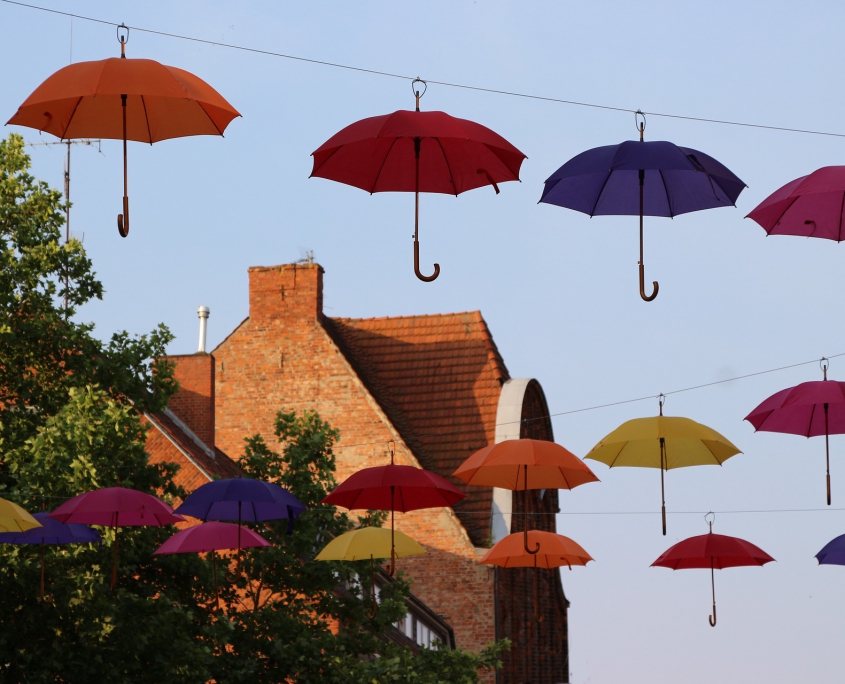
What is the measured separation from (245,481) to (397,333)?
65.9ft

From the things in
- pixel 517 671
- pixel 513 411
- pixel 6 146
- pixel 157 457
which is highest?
pixel 6 146

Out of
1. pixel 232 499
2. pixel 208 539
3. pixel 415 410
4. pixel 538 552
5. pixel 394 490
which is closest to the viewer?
pixel 232 499

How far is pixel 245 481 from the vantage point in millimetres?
16078

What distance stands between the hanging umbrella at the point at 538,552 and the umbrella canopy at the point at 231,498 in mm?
2981

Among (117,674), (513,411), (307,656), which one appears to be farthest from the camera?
(513,411)

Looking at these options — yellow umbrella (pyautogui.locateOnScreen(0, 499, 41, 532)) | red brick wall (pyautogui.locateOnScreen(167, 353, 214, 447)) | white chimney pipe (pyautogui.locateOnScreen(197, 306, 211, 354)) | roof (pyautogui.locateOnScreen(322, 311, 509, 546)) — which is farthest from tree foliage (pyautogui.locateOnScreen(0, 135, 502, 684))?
white chimney pipe (pyautogui.locateOnScreen(197, 306, 211, 354))

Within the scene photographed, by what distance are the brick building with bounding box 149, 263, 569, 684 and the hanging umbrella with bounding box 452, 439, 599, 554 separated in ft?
41.3

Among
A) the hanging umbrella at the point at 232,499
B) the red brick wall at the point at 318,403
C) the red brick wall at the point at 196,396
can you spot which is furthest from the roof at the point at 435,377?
the hanging umbrella at the point at 232,499

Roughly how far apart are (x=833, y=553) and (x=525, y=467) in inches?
144

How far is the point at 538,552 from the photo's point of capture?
723 inches

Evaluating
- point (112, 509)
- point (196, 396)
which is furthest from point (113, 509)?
point (196, 396)

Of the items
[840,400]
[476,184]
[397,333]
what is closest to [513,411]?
[397,333]

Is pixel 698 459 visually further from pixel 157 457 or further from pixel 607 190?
pixel 157 457

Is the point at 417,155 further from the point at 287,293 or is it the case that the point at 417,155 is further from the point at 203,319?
the point at 203,319
